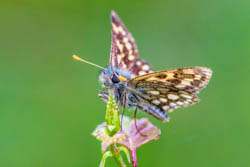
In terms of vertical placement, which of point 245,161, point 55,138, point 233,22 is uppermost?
point 233,22

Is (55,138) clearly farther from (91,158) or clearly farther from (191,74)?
(191,74)

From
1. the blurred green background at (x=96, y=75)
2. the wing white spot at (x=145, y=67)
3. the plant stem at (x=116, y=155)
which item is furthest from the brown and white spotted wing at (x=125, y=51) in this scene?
the plant stem at (x=116, y=155)

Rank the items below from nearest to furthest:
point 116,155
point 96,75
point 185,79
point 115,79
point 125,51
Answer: point 116,155
point 115,79
point 185,79
point 125,51
point 96,75

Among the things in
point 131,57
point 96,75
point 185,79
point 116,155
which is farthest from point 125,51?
point 96,75

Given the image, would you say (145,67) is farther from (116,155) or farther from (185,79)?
(116,155)

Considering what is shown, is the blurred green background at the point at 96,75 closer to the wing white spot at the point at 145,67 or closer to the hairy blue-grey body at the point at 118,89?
the wing white spot at the point at 145,67

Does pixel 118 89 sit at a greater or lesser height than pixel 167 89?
greater

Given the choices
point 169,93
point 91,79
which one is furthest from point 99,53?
point 169,93
